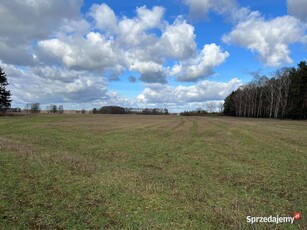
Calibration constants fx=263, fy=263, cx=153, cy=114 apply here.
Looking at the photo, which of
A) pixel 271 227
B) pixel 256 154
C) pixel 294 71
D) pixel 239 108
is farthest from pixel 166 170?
pixel 239 108

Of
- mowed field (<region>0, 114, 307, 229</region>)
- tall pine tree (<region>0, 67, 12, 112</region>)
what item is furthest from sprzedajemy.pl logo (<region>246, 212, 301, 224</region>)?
tall pine tree (<region>0, 67, 12, 112</region>)

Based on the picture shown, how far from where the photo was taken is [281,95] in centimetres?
7888

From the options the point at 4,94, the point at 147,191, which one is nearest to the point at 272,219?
the point at 147,191

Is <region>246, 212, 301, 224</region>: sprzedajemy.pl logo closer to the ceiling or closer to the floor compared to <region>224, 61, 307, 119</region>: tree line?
closer to the floor

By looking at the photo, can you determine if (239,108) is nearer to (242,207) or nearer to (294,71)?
(294,71)

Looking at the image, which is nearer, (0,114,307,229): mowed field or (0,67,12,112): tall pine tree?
(0,114,307,229): mowed field

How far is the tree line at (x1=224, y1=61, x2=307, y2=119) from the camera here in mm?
71438

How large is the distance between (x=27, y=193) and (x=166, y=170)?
5.02 m

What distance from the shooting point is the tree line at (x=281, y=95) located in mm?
71438

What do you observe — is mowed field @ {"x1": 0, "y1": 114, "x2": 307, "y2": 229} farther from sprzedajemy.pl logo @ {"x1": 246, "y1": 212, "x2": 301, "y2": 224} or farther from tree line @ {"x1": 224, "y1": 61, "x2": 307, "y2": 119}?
tree line @ {"x1": 224, "y1": 61, "x2": 307, "y2": 119}

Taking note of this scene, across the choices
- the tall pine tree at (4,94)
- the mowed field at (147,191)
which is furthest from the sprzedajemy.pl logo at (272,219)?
the tall pine tree at (4,94)

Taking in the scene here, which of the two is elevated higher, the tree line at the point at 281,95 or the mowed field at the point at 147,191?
the tree line at the point at 281,95

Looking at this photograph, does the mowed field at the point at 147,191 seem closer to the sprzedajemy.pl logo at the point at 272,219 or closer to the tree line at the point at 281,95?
the sprzedajemy.pl logo at the point at 272,219

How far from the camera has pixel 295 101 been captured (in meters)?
72.5
